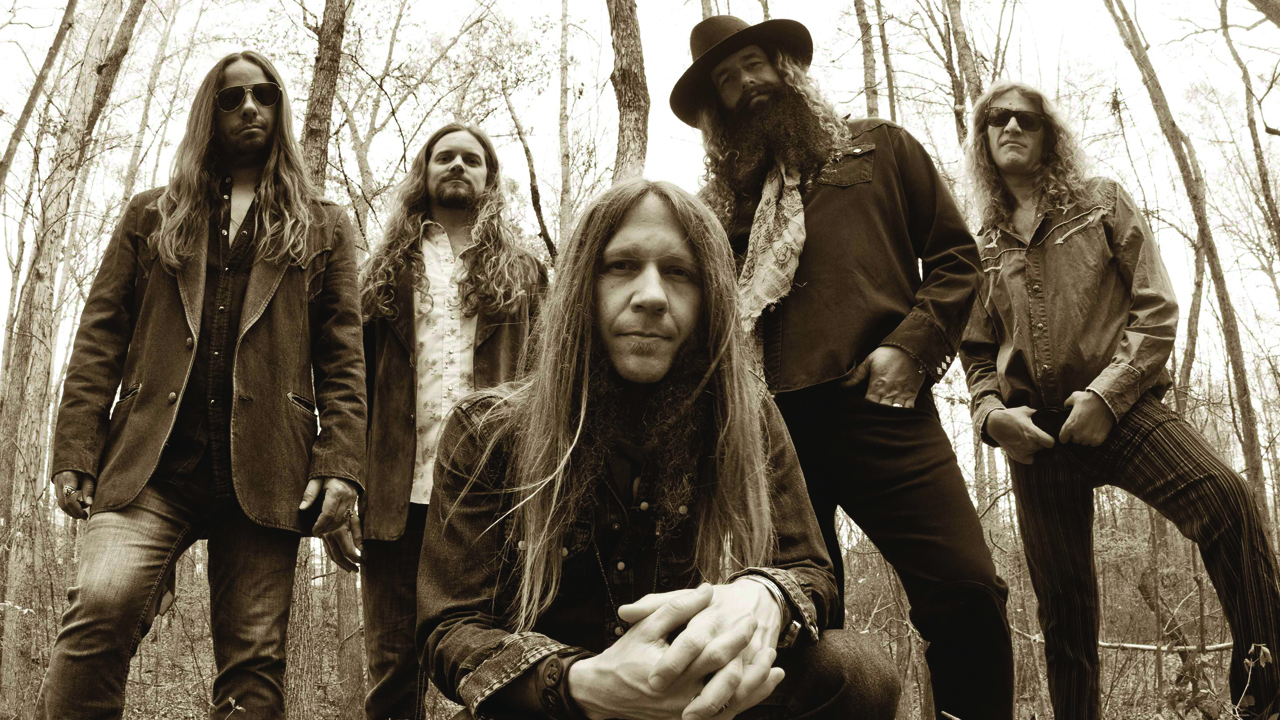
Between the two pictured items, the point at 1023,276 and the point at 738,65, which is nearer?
the point at 738,65

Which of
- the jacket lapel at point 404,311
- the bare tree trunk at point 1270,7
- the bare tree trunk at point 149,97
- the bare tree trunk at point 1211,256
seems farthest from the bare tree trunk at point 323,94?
the bare tree trunk at point 149,97

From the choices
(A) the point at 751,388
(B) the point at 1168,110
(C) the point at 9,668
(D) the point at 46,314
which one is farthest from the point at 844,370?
(B) the point at 1168,110

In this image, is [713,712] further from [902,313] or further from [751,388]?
[902,313]

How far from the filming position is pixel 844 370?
267 centimetres

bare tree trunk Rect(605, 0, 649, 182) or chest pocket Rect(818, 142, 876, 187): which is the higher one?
bare tree trunk Rect(605, 0, 649, 182)

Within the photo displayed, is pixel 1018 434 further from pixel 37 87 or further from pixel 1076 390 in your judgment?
pixel 37 87

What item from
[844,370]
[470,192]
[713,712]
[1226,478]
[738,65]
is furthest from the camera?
[470,192]

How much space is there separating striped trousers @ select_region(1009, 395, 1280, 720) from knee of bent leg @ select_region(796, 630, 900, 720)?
1528 mm

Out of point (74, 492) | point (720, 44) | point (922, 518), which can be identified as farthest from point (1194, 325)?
point (74, 492)

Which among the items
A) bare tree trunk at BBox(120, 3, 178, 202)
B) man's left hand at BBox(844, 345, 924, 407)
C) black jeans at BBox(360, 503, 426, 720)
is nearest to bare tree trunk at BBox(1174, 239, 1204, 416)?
man's left hand at BBox(844, 345, 924, 407)

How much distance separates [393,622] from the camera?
3.08 metres

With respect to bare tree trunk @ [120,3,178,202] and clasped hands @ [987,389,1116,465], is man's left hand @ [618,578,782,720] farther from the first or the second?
bare tree trunk @ [120,3,178,202]

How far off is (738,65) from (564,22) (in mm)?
13231

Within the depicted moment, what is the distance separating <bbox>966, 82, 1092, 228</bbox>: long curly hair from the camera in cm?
352
